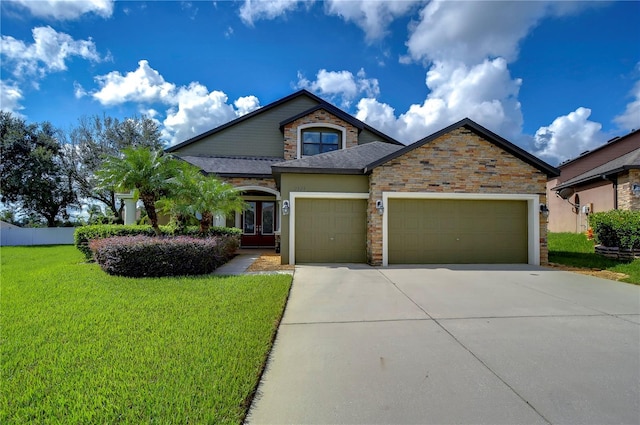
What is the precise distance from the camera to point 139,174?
894 cm

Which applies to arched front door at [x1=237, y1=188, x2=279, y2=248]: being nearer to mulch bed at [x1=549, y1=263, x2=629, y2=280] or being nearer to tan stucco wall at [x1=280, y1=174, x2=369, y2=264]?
tan stucco wall at [x1=280, y1=174, x2=369, y2=264]

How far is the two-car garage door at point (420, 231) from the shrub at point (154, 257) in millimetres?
3289

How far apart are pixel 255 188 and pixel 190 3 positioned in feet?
23.6

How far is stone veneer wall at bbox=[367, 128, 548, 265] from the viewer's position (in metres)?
9.84

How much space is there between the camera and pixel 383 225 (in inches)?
385

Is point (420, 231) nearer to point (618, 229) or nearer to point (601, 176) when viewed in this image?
point (618, 229)

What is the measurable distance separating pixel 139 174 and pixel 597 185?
2108 cm

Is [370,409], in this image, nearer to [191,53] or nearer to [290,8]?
[191,53]

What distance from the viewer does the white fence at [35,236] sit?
19219mm

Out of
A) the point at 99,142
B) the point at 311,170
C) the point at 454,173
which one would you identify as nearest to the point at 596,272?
the point at 454,173

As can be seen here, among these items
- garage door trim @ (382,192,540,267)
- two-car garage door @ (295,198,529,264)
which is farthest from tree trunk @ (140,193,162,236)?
garage door trim @ (382,192,540,267)

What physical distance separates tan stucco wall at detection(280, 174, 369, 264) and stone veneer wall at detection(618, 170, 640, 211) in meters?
12.4

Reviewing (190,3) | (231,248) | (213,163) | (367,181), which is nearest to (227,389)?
(367,181)

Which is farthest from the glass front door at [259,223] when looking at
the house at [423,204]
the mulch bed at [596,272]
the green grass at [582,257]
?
the green grass at [582,257]
